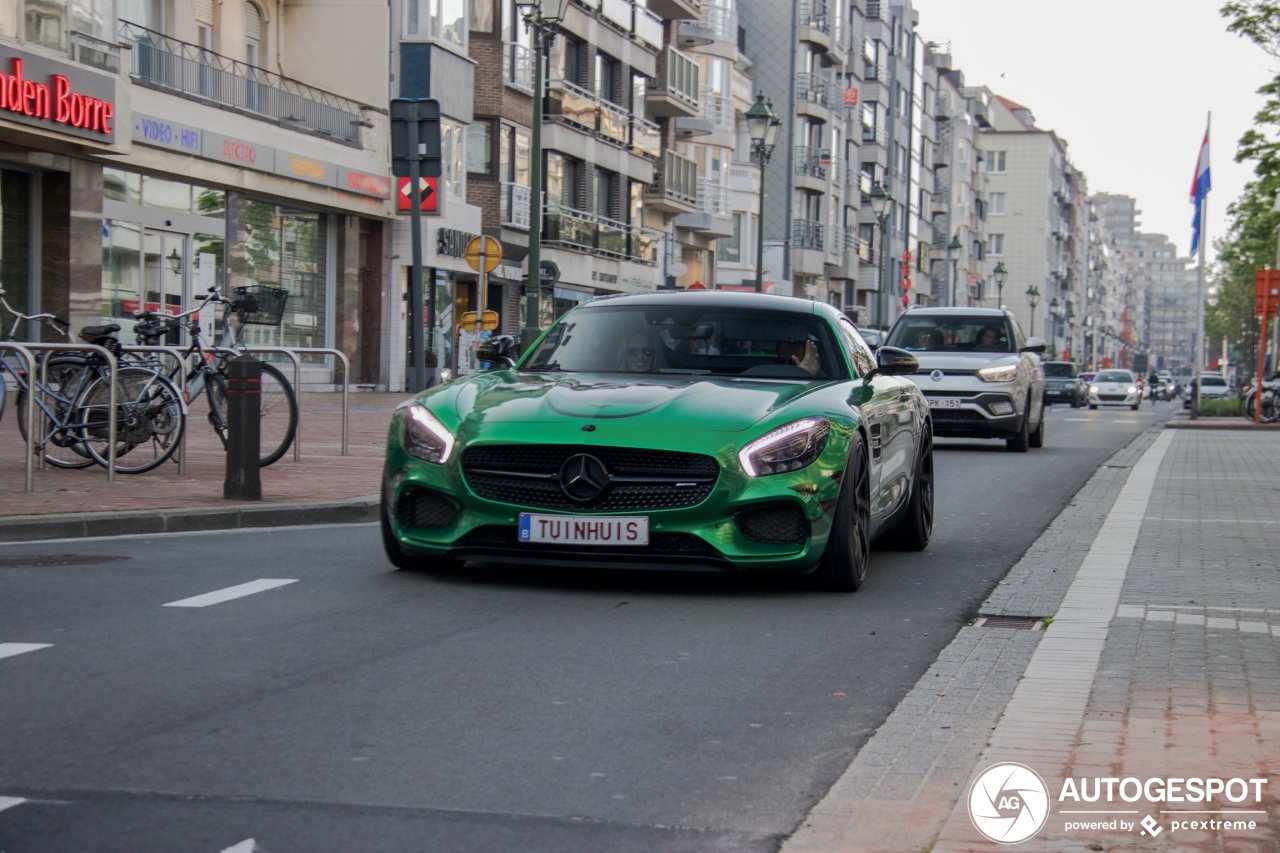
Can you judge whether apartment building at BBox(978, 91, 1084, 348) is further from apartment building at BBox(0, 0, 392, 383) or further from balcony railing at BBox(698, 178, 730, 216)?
apartment building at BBox(0, 0, 392, 383)

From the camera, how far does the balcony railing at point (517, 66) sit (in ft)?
146

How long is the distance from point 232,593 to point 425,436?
1064 mm

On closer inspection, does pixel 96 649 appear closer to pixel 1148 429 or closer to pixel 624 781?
pixel 624 781

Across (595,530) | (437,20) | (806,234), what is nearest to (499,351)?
(595,530)

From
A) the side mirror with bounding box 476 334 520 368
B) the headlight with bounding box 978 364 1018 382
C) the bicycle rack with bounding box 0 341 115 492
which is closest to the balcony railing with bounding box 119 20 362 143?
the headlight with bounding box 978 364 1018 382

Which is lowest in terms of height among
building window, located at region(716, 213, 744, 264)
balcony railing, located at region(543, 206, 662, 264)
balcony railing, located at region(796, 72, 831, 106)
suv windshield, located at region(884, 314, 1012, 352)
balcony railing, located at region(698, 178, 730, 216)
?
suv windshield, located at region(884, 314, 1012, 352)

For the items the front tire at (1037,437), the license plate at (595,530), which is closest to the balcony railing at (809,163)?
the front tire at (1037,437)

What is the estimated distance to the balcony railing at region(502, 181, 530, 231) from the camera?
44769mm

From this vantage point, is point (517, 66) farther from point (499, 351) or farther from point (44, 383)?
point (499, 351)

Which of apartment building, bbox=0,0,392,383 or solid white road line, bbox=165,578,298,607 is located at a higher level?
apartment building, bbox=0,0,392,383

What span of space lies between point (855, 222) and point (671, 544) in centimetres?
8219

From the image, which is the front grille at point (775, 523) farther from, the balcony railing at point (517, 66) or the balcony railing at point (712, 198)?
the balcony railing at point (712, 198)

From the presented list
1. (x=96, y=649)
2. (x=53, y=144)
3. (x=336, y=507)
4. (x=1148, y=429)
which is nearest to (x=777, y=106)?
(x=1148, y=429)

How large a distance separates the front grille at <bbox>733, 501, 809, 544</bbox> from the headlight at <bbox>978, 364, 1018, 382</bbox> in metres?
14.4
